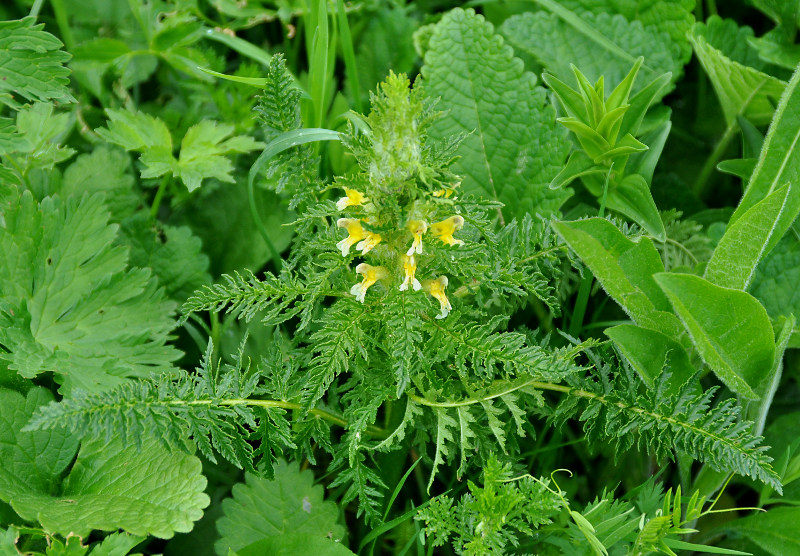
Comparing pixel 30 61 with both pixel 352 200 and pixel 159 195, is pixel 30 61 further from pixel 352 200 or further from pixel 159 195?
pixel 352 200

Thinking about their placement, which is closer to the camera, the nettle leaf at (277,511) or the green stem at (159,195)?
the nettle leaf at (277,511)

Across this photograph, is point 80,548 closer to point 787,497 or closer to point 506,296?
point 506,296

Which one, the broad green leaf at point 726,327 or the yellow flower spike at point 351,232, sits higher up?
the yellow flower spike at point 351,232

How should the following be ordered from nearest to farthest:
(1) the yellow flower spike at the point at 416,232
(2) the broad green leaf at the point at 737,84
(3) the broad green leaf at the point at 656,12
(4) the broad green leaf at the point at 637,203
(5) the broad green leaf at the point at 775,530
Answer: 1. (1) the yellow flower spike at the point at 416,232
2. (5) the broad green leaf at the point at 775,530
3. (4) the broad green leaf at the point at 637,203
4. (2) the broad green leaf at the point at 737,84
5. (3) the broad green leaf at the point at 656,12

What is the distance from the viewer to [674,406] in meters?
1.60

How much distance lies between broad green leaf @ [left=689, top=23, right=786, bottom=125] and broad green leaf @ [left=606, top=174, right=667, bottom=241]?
0.58 metres

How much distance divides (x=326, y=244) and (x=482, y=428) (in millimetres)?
555

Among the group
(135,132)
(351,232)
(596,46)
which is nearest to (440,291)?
(351,232)

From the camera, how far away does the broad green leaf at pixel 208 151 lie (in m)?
2.18

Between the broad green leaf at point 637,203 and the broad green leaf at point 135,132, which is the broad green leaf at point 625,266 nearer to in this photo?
the broad green leaf at point 637,203

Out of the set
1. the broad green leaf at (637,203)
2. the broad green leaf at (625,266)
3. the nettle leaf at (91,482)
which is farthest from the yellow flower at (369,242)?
the broad green leaf at (637,203)

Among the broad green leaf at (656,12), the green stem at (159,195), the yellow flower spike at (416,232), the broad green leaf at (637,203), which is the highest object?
the broad green leaf at (656,12)

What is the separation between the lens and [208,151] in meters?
2.23

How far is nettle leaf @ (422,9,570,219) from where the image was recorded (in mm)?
2209
